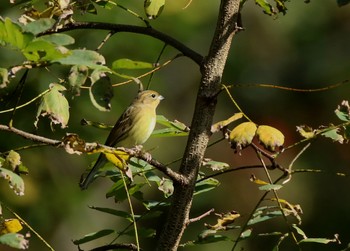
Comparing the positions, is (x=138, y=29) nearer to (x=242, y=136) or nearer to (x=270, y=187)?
(x=242, y=136)

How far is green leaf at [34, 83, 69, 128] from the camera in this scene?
1.87 m

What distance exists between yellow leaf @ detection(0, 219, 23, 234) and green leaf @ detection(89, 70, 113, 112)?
31cm

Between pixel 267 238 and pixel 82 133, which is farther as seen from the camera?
pixel 267 238

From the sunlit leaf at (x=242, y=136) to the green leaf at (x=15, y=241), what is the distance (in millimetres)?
495

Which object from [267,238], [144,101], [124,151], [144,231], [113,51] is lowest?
[267,238]

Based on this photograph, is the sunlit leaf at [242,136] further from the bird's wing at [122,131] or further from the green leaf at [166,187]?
the bird's wing at [122,131]

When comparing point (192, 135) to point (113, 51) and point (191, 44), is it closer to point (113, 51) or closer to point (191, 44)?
point (113, 51)

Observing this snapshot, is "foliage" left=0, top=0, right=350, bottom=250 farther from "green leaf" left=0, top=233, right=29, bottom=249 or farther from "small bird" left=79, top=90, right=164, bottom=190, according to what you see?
"small bird" left=79, top=90, right=164, bottom=190

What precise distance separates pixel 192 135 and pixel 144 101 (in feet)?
6.23

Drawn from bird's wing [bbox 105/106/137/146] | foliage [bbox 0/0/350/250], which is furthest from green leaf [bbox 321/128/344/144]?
bird's wing [bbox 105/106/137/146]

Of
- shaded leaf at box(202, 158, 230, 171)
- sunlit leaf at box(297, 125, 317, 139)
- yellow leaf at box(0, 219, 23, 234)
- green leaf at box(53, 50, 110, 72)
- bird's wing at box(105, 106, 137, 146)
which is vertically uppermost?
green leaf at box(53, 50, 110, 72)

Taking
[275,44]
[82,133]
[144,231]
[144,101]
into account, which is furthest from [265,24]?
[144,231]

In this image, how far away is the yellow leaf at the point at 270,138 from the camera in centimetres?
188

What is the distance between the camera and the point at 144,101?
3902 mm
